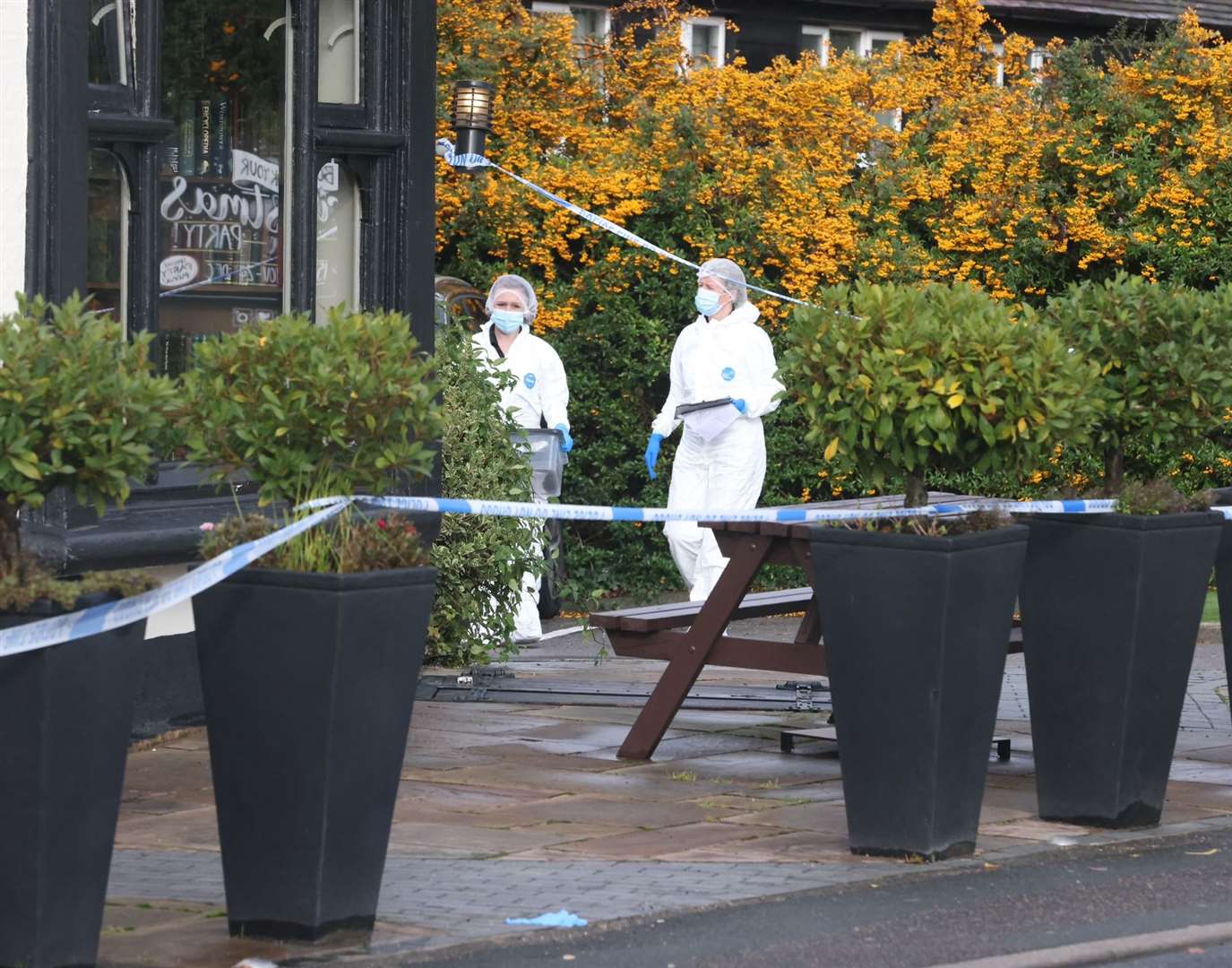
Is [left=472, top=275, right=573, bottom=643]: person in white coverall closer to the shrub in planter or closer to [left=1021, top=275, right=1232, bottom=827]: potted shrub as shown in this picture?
the shrub in planter

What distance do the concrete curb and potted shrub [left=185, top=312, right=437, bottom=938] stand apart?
1491mm

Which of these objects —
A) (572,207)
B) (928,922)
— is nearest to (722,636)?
(928,922)

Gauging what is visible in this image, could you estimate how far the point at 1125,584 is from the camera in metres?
6.77

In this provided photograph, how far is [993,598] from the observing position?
20.9 ft

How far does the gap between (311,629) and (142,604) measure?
1.33ft

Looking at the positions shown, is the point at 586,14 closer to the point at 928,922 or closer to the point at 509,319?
the point at 509,319

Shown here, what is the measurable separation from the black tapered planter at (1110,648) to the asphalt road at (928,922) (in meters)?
0.44

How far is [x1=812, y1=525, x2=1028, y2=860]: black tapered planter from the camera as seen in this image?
6.23 meters

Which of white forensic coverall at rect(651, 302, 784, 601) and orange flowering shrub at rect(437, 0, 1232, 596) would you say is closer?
white forensic coverall at rect(651, 302, 784, 601)

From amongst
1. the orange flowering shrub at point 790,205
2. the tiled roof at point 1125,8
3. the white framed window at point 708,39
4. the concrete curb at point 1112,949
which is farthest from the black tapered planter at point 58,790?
the tiled roof at point 1125,8

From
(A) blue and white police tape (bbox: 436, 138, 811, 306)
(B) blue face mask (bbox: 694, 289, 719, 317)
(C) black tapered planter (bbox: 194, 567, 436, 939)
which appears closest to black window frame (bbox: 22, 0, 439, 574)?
(C) black tapered planter (bbox: 194, 567, 436, 939)

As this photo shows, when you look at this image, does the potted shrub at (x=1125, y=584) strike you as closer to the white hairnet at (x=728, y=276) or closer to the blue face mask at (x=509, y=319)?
the blue face mask at (x=509, y=319)

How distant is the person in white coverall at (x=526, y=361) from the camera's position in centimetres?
1266

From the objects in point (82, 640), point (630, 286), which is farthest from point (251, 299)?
point (630, 286)
